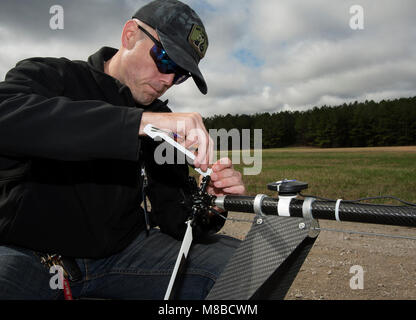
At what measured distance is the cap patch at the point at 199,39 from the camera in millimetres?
2465

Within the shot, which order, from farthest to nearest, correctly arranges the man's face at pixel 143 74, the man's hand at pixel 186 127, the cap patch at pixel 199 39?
the man's face at pixel 143 74 → the cap patch at pixel 199 39 → the man's hand at pixel 186 127

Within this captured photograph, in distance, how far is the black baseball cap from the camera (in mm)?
2338

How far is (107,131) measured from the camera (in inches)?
57.6

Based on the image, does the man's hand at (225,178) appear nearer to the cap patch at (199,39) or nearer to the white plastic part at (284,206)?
the white plastic part at (284,206)

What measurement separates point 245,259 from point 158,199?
4.78ft

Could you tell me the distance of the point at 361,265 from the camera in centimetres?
521

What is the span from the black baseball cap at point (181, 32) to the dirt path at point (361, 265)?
339cm

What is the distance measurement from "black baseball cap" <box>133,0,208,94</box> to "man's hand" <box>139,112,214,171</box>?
80cm

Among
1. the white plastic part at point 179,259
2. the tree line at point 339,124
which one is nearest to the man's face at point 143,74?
the white plastic part at point 179,259

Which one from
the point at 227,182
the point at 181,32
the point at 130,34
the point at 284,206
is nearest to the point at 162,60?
the point at 181,32

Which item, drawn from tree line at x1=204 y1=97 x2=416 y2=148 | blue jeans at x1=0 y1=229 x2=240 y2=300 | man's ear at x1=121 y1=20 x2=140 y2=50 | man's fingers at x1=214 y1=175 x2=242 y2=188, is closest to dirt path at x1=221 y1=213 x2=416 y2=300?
blue jeans at x1=0 y1=229 x2=240 y2=300

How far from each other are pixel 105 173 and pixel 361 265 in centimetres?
453

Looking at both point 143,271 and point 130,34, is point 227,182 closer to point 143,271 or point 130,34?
point 143,271
